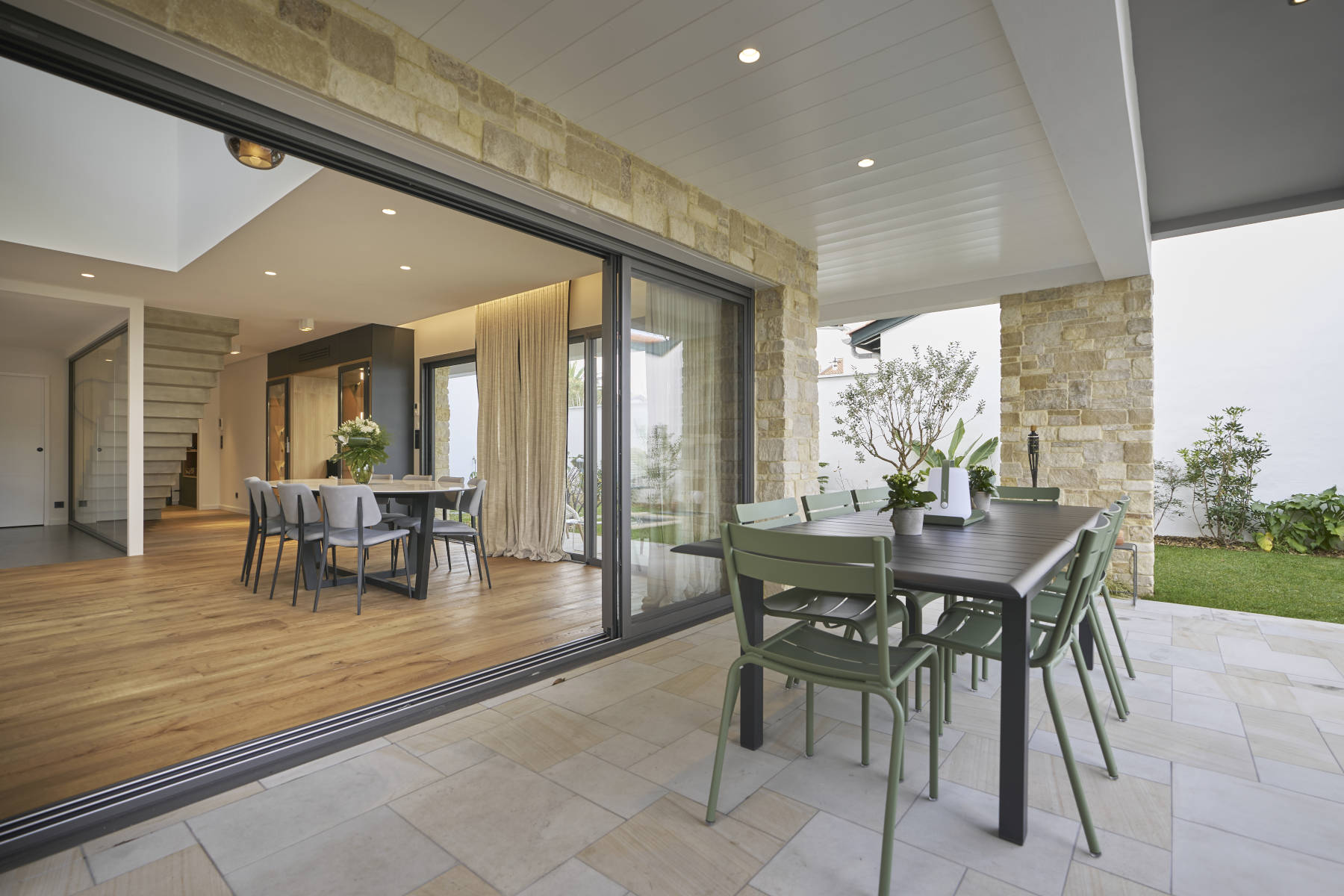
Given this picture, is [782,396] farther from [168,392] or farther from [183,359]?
[168,392]

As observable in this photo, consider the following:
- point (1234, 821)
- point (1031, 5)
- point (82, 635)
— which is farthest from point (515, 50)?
point (82, 635)

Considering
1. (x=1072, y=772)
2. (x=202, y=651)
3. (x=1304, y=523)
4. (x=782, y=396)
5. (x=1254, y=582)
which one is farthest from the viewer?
(x=1304, y=523)

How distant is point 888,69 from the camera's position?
7.96 ft

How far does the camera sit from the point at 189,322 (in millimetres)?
7500

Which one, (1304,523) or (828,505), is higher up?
(828,505)

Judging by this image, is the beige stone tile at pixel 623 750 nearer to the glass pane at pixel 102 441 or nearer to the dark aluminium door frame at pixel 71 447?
the glass pane at pixel 102 441

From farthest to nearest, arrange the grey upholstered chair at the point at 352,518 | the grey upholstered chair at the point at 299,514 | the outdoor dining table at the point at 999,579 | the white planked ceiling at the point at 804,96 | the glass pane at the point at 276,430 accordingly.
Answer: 1. the glass pane at the point at 276,430
2. the grey upholstered chair at the point at 299,514
3. the grey upholstered chair at the point at 352,518
4. the white planked ceiling at the point at 804,96
5. the outdoor dining table at the point at 999,579

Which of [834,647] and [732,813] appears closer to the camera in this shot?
[732,813]

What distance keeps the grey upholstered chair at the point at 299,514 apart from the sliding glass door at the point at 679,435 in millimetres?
2403

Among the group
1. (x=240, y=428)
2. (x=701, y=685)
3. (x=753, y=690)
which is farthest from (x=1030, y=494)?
(x=240, y=428)

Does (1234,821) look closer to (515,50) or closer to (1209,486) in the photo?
(515,50)

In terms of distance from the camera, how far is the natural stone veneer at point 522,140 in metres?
1.86

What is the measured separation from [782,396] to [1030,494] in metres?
1.71

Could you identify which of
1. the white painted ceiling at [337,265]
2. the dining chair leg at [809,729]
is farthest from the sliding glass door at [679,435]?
the dining chair leg at [809,729]
